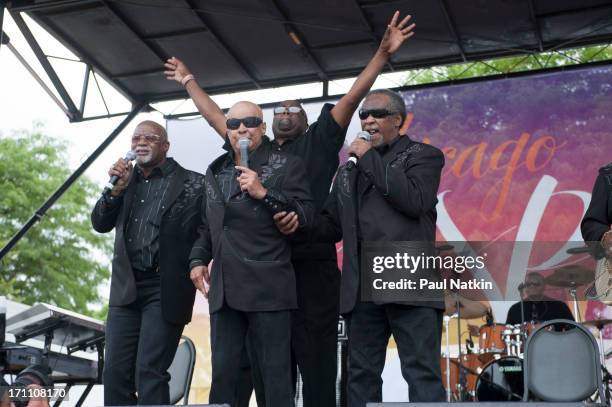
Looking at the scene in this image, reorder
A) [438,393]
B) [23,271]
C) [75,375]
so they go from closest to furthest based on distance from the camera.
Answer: [438,393], [75,375], [23,271]

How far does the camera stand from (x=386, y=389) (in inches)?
333

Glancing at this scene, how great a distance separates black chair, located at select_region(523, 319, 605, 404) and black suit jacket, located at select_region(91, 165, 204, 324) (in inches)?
77.6

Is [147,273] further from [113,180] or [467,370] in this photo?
[467,370]

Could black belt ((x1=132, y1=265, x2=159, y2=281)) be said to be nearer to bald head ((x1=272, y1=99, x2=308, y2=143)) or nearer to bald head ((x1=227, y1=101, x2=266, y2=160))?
bald head ((x1=227, y1=101, x2=266, y2=160))

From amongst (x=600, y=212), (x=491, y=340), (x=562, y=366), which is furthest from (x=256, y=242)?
(x=491, y=340)

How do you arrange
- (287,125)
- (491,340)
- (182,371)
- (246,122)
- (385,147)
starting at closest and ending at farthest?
(246,122) < (385,147) < (287,125) < (182,371) < (491,340)

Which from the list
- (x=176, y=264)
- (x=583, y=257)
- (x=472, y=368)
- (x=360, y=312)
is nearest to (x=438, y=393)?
(x=360, y=312)

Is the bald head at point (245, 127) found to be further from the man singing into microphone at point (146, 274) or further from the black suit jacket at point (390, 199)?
the man singing into microphone at point (146, 274)

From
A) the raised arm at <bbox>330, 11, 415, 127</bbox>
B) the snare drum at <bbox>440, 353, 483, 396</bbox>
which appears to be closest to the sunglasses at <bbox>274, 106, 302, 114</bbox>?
the raised arm at <bbox>330, 11, 415, 127</bbox>

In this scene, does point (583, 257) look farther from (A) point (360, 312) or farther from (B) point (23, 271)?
(B) point (23, 271)

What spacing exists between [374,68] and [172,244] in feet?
4.68

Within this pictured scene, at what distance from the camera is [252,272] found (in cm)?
400

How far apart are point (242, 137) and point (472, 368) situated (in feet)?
12.2

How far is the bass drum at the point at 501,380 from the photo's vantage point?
6.64 metres
